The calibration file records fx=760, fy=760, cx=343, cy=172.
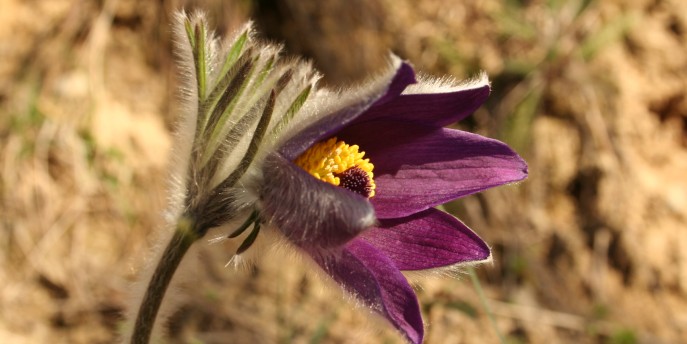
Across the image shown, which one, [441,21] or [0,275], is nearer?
[0,275]

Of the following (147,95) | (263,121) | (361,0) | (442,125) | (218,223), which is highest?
(361,0)

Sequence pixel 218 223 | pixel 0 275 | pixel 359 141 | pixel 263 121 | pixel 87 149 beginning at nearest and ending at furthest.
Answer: pixel 263 121
pixel 218 223
pixel 359 141
pixel 0 275
pixel 87 149

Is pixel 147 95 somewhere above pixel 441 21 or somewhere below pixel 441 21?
below

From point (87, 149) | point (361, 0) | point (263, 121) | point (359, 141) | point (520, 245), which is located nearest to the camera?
point (263, 121)

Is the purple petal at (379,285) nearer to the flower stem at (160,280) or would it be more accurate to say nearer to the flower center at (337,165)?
the flower center at (337,165)

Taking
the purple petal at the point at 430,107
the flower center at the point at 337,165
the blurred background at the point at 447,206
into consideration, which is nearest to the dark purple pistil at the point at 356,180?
the flower center at the point at 337,165

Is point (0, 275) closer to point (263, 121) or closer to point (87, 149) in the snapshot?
point (87, 149)

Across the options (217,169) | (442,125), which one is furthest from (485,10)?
(217,169)

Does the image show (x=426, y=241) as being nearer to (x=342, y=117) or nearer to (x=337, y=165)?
(x=337, y=165)

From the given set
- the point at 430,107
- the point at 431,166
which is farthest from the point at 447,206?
the point at 430,107
